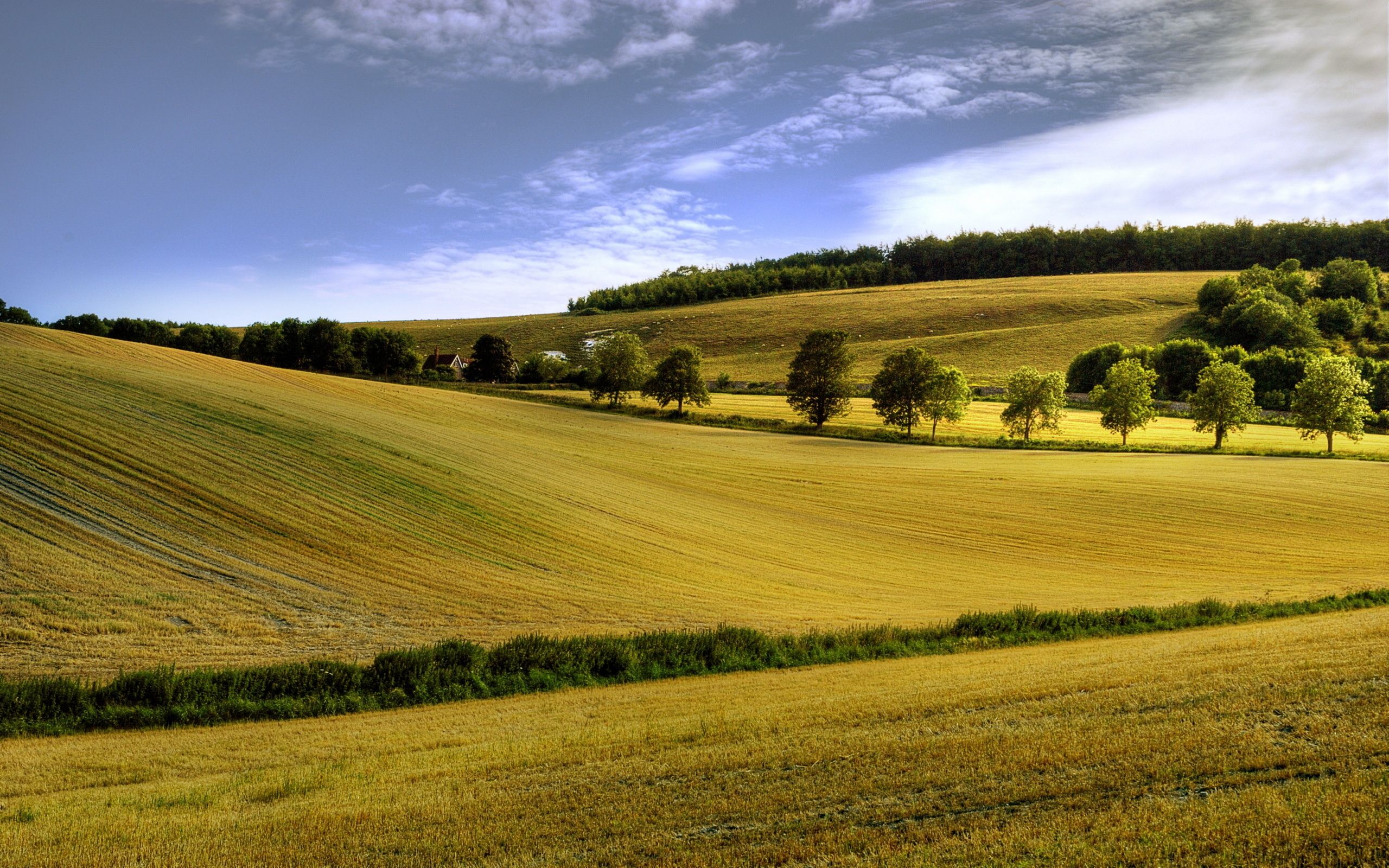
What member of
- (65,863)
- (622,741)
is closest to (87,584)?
(65,863)

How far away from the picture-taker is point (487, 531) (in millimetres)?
26562

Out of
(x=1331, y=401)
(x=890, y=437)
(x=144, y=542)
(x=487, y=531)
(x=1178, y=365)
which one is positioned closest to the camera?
(x=144, y=542)

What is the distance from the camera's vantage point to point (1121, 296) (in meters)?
137

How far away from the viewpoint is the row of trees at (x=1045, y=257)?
520 feet

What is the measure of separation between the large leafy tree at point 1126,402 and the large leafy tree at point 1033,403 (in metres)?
3.55

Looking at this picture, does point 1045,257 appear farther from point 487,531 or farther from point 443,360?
point 487,531

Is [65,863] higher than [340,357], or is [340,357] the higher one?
[340,357]

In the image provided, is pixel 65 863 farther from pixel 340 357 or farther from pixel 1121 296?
pixel 1121 296

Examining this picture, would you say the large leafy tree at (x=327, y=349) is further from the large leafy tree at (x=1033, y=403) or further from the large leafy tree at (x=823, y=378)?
the large leafy tree at (x=1033, y=403)

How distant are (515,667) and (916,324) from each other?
122 m

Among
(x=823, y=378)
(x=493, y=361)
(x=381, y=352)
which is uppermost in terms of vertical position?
(x=381, y=352)

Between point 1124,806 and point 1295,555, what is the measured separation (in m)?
27.7

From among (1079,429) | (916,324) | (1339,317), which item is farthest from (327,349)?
(1339,317)

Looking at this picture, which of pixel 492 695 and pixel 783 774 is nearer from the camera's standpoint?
pixel 783 774
